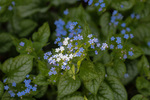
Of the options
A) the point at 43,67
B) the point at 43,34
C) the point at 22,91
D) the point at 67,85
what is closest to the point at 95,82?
the point at 67,85

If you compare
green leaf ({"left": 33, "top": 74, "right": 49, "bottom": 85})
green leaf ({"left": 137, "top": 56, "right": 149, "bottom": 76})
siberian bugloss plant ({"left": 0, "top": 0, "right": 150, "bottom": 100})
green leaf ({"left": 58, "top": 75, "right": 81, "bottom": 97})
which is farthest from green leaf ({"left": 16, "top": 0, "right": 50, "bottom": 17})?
green leaf ({"left": 137, "top": 56, "right": 149, "bottom": 76})

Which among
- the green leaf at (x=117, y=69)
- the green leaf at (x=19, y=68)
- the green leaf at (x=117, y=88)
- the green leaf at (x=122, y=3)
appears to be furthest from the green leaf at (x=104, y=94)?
the green leaf at (x=122, y=3)

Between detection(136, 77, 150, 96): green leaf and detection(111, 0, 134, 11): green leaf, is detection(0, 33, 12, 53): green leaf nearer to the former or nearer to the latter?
detection(111, 0, 134, 11): green leaf

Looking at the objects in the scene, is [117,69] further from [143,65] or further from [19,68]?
[19,68]

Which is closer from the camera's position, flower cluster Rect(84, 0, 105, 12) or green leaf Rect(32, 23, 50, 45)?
flower cluster Rect(84, 0, 105, 12)

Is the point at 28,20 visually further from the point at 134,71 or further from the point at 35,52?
the point at 134,71
